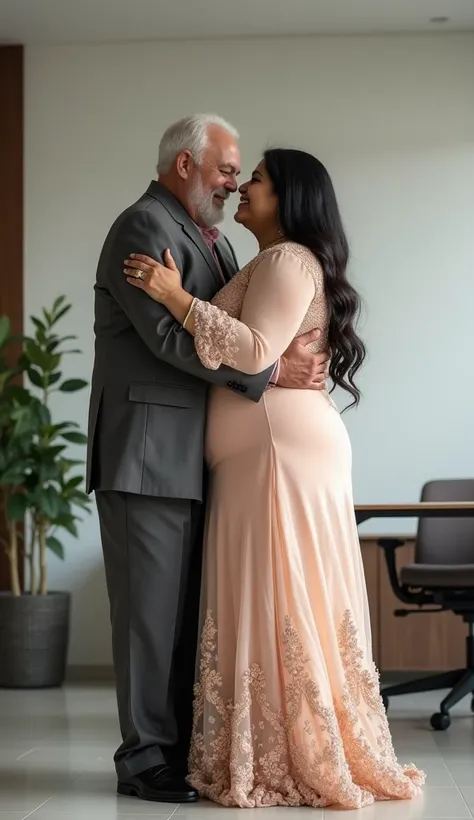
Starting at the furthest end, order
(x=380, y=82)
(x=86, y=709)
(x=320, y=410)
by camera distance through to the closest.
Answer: (x=380, y=82)
(x=86, y=709)
(x=320, y=410)

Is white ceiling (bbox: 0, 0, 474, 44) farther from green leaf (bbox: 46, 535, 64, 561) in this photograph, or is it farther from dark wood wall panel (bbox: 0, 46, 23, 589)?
green leaf (bbox: 46, 535, 64, 561)

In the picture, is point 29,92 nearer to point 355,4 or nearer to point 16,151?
point 16,151

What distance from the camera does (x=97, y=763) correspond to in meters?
3.60

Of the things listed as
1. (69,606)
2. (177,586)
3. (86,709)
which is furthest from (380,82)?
(177,586)

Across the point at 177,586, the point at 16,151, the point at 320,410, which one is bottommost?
the point at 177,586

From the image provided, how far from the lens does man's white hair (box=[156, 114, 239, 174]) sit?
3213 millimetres

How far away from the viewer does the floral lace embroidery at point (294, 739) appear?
2.86 meters

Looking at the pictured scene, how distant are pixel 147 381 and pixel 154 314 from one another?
7.0 inches

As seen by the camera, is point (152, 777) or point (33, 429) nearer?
point (152, 777)

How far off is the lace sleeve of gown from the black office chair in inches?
81.8

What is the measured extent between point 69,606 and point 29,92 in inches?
115

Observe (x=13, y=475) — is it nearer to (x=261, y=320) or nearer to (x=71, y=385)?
(x=71, y=385)

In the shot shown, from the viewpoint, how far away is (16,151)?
21.8 ft

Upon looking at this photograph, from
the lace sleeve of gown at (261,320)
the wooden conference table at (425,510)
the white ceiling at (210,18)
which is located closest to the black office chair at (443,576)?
the wooden conference table at (425,510)
